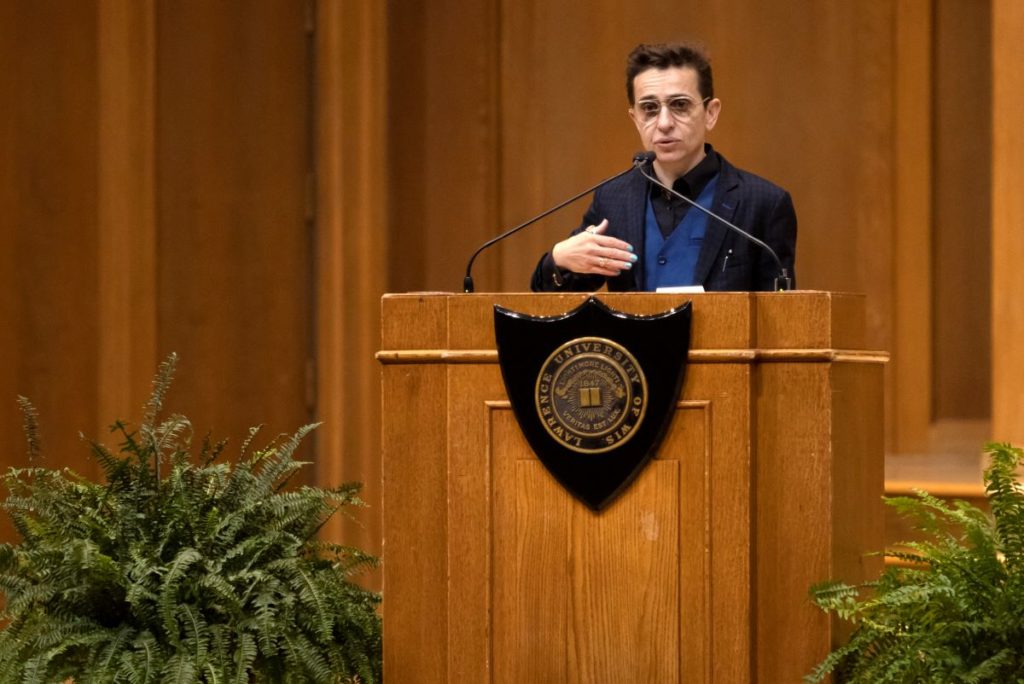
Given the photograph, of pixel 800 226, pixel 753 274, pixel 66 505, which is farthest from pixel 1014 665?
pixel 800 226

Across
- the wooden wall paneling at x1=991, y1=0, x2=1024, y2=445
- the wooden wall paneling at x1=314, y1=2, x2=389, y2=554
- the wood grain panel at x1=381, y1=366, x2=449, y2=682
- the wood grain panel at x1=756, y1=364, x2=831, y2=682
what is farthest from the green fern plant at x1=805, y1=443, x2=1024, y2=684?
the wooden wall paneling at x1=314, y1=2, x2=389, y2=554

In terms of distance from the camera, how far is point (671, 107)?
9.84ft

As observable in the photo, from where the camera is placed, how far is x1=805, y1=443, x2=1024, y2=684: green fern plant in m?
2.16

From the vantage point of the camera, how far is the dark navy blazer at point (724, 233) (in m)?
2.82

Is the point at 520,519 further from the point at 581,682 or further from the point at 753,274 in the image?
the point at 753,274

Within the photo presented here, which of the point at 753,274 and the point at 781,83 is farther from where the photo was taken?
the point at 781,83

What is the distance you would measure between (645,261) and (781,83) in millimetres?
2196

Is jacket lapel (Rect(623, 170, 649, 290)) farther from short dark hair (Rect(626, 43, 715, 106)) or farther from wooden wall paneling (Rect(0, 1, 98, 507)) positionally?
wooden wall paneling (Rect(0, 1, 98, 507))

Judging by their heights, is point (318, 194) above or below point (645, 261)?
above

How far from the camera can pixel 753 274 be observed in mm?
2869

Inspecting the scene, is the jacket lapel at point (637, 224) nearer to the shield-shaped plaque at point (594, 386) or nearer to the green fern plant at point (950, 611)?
the shield-shaped plaque at point (594, 386)

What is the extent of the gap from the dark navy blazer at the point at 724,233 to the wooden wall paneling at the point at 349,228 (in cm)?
218

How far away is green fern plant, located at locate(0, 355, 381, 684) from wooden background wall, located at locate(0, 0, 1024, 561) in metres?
1.37

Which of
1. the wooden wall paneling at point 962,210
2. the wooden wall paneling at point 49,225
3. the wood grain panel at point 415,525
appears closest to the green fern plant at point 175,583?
the wood grain panel at point 415,525
